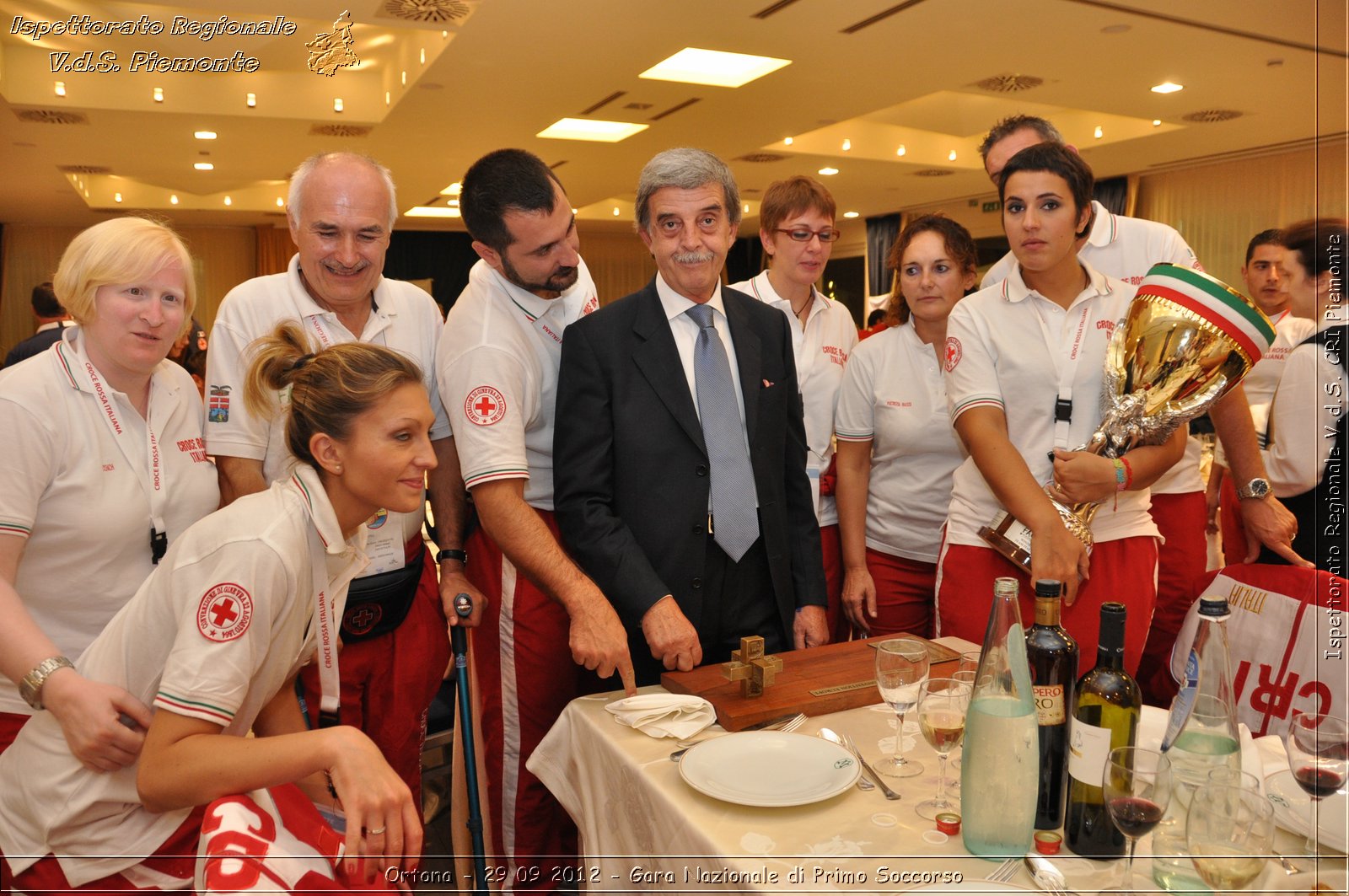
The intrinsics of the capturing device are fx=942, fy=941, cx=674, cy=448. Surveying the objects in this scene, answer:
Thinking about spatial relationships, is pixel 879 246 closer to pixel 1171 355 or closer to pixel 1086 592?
pixel 1086 592

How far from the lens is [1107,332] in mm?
2203

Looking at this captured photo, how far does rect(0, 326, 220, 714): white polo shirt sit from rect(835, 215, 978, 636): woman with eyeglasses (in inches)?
77.3

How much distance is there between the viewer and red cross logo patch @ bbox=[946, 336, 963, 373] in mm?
2326

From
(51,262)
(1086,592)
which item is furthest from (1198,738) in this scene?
(51,262)

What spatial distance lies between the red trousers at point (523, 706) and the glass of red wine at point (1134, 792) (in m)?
1.41

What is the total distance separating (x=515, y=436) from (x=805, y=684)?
87cm

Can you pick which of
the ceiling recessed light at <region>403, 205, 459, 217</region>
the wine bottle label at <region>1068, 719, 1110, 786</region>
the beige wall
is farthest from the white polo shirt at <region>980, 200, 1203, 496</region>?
the beige wall

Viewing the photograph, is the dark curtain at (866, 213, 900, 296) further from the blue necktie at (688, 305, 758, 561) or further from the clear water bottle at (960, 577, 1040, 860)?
the clear water bottle at (960, 577, 1040, 860)

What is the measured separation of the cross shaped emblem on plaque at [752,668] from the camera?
1734 millimetres

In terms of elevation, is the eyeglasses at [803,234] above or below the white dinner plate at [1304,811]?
above

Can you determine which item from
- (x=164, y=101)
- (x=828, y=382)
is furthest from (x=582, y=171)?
(x=828, y=382)

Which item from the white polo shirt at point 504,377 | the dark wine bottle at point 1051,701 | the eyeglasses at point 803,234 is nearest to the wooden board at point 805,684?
the dark wine bottle at point 1051,701

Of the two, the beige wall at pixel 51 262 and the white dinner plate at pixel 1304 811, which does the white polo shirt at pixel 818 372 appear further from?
the beige wall at pixel 51 262

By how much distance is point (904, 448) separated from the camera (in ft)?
9.82
